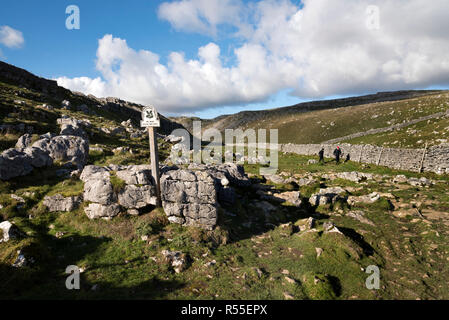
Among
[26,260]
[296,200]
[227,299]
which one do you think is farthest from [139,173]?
[296,200]

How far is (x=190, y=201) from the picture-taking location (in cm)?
1298

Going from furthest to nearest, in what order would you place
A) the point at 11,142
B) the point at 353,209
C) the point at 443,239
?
the point at 11,142 → the point at 353,209 → the point at 443,239

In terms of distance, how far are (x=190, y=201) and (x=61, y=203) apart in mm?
7813

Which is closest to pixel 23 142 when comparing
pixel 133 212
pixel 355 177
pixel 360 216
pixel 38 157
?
pixel 38 157

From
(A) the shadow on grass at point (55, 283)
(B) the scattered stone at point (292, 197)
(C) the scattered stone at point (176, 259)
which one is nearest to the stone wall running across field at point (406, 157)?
(B) the scattered stone at point (292, 197)

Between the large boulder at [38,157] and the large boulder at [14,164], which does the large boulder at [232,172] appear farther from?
the large boulder at [14,164]

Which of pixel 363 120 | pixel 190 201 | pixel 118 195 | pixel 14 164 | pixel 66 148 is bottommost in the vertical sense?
pixel 190 201

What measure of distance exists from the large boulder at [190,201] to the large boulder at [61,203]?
531cm

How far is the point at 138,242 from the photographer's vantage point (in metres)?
11.1

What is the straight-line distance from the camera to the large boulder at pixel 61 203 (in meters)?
13.1

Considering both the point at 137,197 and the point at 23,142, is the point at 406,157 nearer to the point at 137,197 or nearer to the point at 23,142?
the point at 137,197

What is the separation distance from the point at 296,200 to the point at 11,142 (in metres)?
29.0
